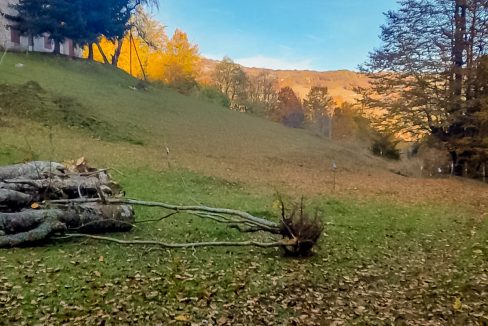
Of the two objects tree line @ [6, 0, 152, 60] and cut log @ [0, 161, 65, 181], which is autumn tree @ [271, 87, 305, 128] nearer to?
tree line @ [6, 0, 152, 60]

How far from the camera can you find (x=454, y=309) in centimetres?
465

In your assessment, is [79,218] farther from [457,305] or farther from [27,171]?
[457,305]

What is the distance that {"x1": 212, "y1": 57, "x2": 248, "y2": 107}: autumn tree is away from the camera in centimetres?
4931

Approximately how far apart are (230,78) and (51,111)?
31.5 meters

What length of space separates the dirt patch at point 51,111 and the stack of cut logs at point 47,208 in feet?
38.8

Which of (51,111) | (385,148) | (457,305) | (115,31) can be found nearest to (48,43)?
(115,31)

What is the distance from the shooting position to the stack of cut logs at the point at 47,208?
5.82m

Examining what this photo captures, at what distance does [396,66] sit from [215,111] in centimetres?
1426

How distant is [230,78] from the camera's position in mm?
49469

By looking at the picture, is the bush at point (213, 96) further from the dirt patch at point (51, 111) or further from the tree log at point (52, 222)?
the tree log at point (52, 222)

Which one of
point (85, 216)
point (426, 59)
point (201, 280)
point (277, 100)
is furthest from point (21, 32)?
point (277, 100)

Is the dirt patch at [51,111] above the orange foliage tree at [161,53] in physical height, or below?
below

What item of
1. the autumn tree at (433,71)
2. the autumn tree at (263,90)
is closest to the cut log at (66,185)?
the autumn tree at (433,71)

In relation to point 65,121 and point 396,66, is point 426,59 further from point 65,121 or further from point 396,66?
point 65,121
